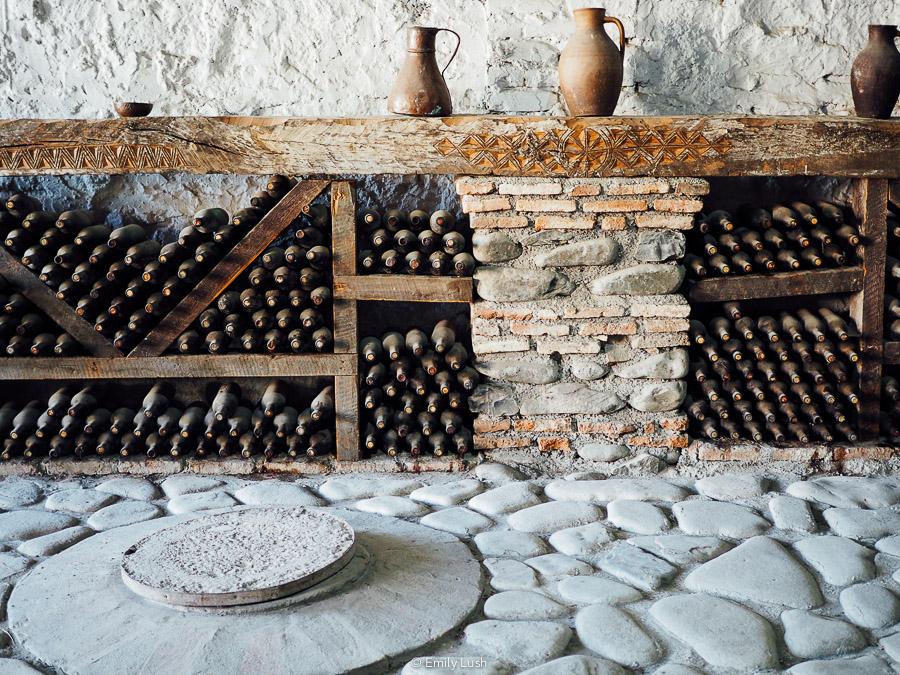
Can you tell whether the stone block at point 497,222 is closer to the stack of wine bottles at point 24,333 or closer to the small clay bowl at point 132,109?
the small clay bowl at point 132,109

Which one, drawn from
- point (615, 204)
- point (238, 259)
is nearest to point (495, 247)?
point (615, 204)

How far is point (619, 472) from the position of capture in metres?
3.91

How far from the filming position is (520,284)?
12.8ft

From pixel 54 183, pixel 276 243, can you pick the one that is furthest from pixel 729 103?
pixel 54 183

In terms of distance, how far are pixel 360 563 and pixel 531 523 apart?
0.76 metres

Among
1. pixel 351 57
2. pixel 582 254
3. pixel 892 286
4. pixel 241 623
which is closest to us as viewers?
pixel 241 623

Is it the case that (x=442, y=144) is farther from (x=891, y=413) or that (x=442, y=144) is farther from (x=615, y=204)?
(x=891, y=413)

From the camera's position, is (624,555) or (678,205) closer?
(624,555)

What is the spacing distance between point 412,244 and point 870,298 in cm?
219

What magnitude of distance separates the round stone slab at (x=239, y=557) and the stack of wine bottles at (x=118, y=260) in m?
1.20

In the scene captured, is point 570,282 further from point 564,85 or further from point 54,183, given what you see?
point 54,183

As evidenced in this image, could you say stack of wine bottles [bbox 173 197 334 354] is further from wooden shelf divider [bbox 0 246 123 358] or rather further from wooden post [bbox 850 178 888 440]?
wooden post [bbox 850 178 888 440]

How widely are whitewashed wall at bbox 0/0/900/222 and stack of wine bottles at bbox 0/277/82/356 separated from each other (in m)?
0.73

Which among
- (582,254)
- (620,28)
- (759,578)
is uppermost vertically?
(620,28)
